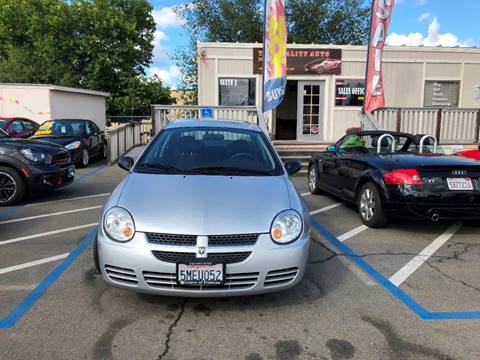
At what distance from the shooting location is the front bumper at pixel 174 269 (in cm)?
316

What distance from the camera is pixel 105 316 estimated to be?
3.40 meters

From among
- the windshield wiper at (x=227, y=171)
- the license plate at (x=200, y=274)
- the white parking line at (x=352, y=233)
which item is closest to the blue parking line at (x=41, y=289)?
the license plate at (x=200, y=274)

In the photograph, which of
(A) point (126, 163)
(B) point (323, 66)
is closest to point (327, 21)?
(B) point (323, 66)

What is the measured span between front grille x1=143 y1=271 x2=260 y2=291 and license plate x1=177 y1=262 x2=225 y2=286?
0.14 feet

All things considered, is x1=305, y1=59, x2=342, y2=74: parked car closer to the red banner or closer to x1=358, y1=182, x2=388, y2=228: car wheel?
the red banner

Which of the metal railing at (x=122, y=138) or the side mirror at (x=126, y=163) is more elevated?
the side mirror at (x=126, y=163)

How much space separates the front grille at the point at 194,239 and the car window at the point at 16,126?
46.5ft

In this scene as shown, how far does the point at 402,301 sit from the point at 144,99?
1272 inches

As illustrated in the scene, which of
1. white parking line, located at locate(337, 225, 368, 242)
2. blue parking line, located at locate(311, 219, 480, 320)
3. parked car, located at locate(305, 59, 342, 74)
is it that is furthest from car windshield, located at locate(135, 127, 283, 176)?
parked car, located at locate(305, 59, 342, 74)

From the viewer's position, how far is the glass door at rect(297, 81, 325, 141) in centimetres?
1572

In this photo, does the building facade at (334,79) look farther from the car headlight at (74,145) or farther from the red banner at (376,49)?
the car headlight at (74,145)

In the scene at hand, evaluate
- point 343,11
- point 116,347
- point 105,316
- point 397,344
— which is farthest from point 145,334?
point 343,11

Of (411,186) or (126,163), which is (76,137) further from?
(411,186)

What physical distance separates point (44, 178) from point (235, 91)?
893cm
